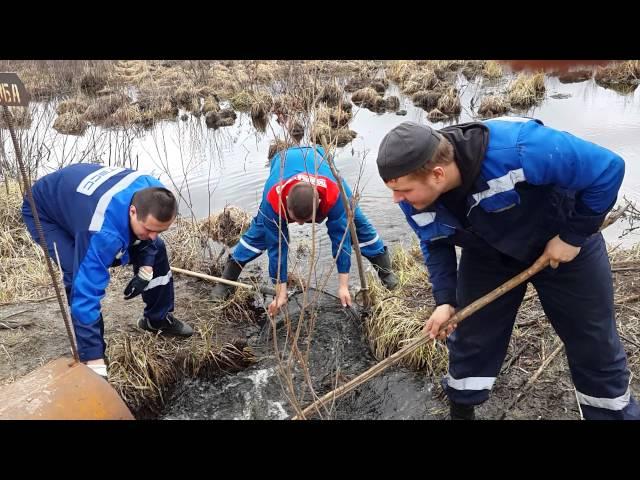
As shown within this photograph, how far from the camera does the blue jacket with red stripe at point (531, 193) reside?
209 cm

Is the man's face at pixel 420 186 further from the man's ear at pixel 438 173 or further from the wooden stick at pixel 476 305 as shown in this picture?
the wooden stick at pixel 476 305

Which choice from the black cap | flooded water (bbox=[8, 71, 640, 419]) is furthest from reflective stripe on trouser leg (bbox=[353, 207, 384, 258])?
the black cap

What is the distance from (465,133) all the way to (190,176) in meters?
7.07

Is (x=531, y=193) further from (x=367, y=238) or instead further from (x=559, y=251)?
(x=367, y=238)

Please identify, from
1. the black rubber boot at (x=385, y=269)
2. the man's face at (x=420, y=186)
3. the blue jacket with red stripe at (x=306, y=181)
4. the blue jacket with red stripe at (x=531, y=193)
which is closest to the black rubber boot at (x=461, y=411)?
the blue jacket with red stripe at (x=531, y=193)

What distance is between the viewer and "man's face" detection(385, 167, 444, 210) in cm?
211

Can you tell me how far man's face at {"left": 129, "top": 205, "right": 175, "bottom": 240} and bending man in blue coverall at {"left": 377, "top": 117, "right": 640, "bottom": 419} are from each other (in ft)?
4.88

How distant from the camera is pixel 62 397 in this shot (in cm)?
244

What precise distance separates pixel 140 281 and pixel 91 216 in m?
0.70

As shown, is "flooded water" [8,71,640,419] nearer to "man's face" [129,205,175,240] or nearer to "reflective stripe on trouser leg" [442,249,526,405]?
"reflective stripe on trouser leg" [442,249,526,405]

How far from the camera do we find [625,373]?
2504mm

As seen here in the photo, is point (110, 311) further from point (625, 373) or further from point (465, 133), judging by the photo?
point (625, 373)

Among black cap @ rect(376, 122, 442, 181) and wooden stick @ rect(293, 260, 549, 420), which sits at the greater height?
black cap @ rect(376, 122, 442, 181)

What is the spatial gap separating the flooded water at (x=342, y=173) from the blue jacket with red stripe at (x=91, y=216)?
1128mm
